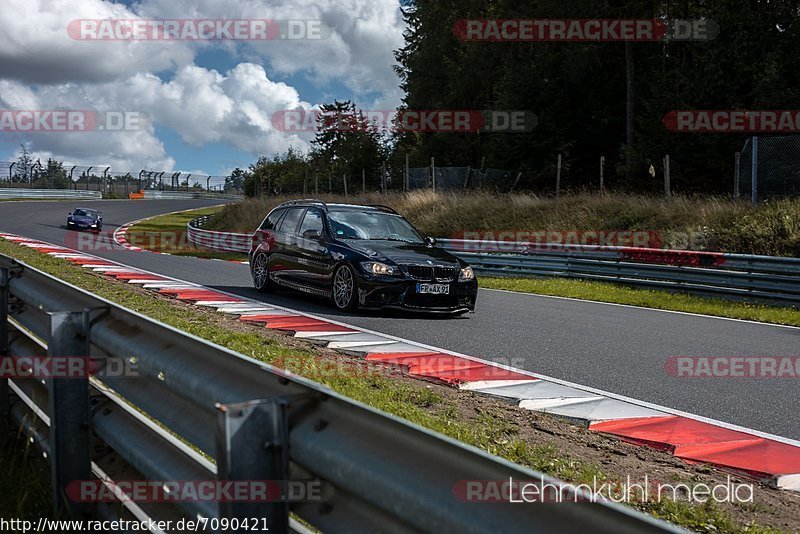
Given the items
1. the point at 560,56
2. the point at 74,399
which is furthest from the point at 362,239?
the point at 560,56

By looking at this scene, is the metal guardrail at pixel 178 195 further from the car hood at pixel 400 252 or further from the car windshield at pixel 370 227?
the car hood at pixel 400 252

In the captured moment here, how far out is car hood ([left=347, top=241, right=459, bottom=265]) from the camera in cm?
1035

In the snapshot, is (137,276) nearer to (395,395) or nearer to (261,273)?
(261,273)

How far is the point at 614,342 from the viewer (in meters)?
8.78

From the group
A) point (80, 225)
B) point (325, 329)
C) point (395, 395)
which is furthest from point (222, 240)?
point (395, 395)

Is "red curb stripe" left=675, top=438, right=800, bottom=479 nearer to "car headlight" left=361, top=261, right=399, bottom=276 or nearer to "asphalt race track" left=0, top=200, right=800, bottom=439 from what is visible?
"asphalt race track" left=0, top=200, right=800, bottom=439

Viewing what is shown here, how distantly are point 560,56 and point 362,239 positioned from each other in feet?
93.4

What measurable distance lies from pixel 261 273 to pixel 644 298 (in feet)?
23.3

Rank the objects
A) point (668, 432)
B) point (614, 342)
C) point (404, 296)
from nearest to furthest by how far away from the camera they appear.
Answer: point (668, 432), point (614, 342), point (404, 296)

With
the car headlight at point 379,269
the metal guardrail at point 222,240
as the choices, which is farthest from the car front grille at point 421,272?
the metal guardrail at point 222,240

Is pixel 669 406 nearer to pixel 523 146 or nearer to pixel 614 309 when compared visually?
pixel 614 309

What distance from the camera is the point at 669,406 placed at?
5.91 m

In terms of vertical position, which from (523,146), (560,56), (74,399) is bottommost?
(74,399)

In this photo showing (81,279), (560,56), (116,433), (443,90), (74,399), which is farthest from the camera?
(443,90)
